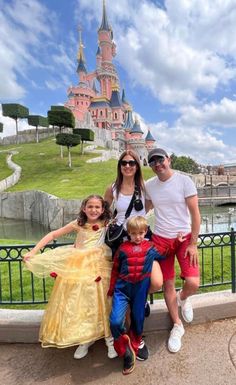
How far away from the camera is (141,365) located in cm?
295

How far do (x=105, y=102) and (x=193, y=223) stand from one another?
68.3 meters

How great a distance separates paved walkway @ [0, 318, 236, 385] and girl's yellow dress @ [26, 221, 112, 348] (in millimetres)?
295

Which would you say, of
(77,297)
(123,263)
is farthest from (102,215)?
(77,297)

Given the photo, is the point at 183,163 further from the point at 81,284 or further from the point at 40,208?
the point at 81,284

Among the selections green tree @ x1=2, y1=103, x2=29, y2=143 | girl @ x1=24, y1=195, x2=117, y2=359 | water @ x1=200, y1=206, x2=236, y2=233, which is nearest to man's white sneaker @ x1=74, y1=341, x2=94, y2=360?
girl @ x1=24, y1=195, x2=117, y2=359

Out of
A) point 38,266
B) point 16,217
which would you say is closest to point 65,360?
point 38,266

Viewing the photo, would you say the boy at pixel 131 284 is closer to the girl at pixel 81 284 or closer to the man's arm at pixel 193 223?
the girl at pixel 81 284

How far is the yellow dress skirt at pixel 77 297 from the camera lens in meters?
2.88

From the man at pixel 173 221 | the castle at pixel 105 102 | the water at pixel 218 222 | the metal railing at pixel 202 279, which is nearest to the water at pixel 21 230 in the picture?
the water at pixel 218 222

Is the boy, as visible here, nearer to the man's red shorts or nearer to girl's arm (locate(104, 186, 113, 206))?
the man's red shorts

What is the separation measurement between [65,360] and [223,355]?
164 cm

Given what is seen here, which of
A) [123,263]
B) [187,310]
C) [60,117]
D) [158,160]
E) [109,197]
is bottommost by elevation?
[187,310]

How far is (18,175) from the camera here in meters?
35.2

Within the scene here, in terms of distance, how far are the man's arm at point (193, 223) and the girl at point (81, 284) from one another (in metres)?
0.87
